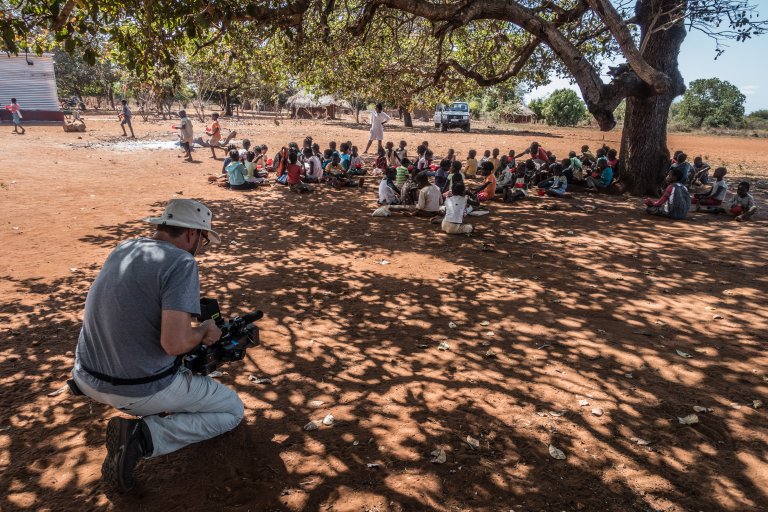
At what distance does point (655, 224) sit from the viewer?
987 centimetres

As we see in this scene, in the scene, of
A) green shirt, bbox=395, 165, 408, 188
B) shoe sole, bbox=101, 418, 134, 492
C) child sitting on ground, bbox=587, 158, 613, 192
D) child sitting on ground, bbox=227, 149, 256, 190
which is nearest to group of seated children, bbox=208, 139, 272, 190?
child sitting on ground, bbox=227, 149, 256, 190

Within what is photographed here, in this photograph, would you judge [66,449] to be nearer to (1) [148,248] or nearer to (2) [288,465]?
(2) [288,465]

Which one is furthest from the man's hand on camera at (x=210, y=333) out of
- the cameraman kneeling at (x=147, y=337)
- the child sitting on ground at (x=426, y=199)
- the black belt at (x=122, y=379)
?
the child sitting on ground at (x=426, y=199)

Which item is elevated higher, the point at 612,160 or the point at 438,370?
the point at 612,160

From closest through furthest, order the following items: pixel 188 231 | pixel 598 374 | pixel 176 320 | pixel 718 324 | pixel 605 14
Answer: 1. pixel 176 320
2. pixel 188 231
3. pixel 598 374
4. pixel 718 324
5. pixel 605 14

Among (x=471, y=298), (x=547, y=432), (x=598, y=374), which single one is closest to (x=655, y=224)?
(x=471, y=298)

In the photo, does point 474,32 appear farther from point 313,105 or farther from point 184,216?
point 313,105

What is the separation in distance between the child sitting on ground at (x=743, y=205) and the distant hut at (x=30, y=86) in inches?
1486

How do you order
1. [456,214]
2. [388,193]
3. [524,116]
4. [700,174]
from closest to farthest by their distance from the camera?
[456,214] → [388,193] → [700,174] → [524,116]

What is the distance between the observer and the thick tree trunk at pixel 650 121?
36.9 feet

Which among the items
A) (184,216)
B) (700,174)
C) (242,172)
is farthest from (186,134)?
(700,174)

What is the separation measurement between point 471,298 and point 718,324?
2.92 m

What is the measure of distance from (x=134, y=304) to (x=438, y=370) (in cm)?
285

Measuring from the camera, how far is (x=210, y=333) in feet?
9.16
